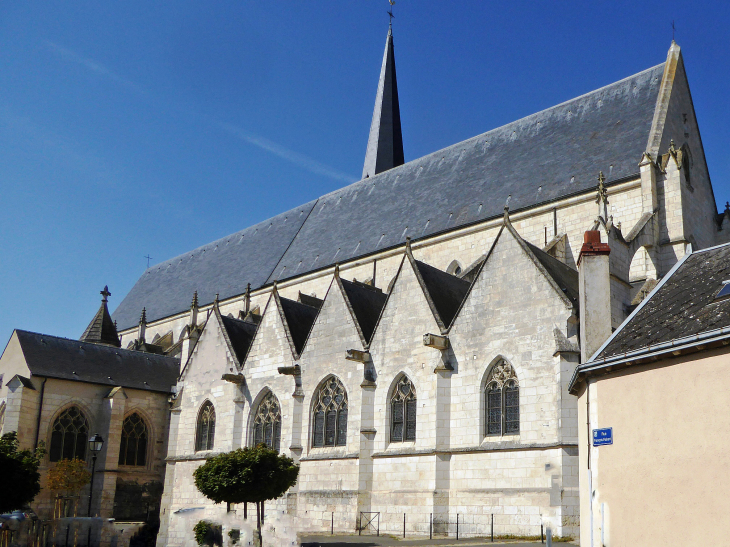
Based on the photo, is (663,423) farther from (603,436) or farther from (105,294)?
(105,294)

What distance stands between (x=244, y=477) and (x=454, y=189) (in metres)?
15.7

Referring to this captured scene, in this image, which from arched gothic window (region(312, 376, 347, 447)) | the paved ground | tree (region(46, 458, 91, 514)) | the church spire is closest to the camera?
the paved ground

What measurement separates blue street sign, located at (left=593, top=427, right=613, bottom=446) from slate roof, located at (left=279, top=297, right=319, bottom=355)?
12.8m

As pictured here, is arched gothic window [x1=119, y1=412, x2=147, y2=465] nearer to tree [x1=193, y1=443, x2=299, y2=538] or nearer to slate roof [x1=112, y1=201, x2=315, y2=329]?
slate roof [x1=112, y1=201, x2=315, y2=329]

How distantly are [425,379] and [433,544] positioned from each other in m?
4.64

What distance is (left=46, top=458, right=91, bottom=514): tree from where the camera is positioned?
2555 cm

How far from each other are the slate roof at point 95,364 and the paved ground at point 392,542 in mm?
13701

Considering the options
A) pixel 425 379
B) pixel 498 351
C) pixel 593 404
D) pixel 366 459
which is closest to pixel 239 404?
pixel 366 459

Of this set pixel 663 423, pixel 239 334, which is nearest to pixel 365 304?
pixel 239 334

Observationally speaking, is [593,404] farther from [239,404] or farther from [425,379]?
[239,404]

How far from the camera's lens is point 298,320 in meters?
24.1

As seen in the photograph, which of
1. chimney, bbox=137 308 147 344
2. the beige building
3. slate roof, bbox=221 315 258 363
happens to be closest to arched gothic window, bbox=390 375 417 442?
slate roof, bbox=221 315 258 363

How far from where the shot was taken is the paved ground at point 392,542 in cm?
1487

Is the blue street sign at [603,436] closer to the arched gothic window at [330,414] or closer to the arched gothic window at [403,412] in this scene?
the arched gothic window at [403,412]
